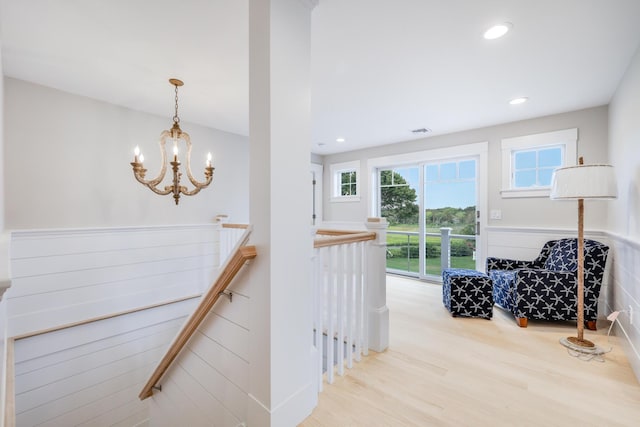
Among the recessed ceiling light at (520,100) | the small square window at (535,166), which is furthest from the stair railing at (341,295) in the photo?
the small square window at (535,166)

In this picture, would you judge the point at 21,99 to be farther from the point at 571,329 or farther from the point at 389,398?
the point at 571,329

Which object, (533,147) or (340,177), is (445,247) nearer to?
(533,147)

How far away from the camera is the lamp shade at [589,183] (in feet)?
6.85

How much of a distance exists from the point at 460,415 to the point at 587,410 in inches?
29.6

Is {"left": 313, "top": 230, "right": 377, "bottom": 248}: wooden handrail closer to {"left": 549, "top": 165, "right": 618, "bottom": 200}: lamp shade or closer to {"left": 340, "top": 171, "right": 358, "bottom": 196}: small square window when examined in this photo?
{"left": 549, "top": 165, "right": 618, "bottom": 200}: lamp shade

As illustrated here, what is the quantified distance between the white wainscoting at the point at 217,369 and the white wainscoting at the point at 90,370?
1590 millimetres

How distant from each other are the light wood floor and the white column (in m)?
0.33

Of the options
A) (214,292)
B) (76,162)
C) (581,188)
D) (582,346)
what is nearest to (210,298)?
(214,292)

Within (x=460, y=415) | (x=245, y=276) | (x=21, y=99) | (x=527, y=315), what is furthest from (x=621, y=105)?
(x=21, y=99)


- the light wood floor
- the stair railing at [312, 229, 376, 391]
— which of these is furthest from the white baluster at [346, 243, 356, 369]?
the light wood floor

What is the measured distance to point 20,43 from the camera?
1986mm

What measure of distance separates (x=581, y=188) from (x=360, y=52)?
202cm

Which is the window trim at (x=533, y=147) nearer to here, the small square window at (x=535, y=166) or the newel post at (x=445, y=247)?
the small square window at (x=535, y=166)

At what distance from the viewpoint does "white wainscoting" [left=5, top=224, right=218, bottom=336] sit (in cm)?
255
